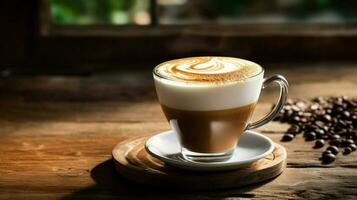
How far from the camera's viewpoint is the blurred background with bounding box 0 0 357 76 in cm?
199

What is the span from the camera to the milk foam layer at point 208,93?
1012 mm

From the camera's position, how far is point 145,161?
3.52 ft

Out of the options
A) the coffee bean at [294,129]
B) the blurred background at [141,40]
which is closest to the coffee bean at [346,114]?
the coffee bean at [294,129]

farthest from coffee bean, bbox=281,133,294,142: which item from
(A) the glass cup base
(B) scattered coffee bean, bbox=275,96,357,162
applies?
(A) the glass cup base

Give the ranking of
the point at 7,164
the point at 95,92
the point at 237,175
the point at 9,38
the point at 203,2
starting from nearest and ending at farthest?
1. the point at 237,175
2. the point at 7,164
3. the point at 95,92
4. the point at 9,38
5. the point at 203,2

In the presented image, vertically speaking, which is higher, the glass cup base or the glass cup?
the glass cup

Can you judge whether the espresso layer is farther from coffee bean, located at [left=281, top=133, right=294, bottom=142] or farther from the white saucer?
coffee bean, located at [left=281, top=133, right=294, bottom=142]

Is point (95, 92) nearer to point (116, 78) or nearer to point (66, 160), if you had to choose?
point (116, 78)

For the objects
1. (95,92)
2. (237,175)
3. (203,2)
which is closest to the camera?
(237,175)

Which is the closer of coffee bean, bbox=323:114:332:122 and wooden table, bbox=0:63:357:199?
wooden table, bbox=0:63:357:199

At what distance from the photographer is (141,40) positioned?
1999 mm

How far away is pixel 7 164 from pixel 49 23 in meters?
0.96

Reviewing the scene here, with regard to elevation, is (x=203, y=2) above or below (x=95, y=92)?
above

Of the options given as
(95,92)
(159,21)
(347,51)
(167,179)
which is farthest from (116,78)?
(167,179)
